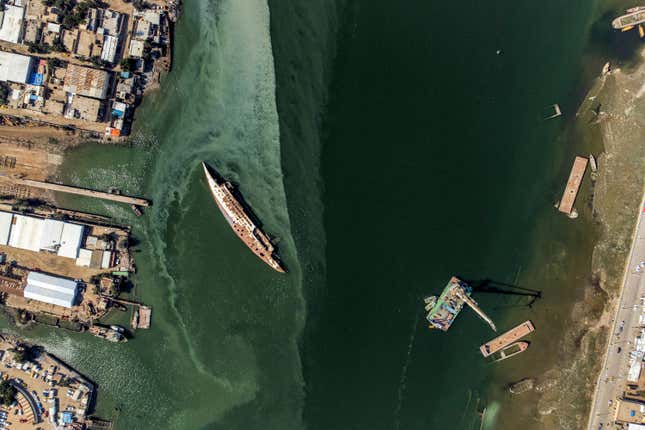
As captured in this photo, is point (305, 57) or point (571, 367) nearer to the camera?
point (305, 57)

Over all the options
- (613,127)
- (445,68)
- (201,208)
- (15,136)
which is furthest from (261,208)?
(613,127)

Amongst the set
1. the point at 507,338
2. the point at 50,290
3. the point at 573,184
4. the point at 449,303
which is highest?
the point at 573,184

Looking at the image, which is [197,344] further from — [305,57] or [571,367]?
[571,367]

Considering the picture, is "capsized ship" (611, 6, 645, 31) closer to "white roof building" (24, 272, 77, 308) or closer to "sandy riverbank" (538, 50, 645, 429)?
"sandy riverbank" (538, 50, 645, 429)

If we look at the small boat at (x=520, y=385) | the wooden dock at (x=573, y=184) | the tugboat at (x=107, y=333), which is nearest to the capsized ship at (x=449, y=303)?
the small boat at (x=520, y=385)

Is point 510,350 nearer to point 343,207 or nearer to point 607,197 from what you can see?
point 607,197

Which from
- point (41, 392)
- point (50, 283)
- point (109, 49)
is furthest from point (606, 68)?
point (41, 392)
